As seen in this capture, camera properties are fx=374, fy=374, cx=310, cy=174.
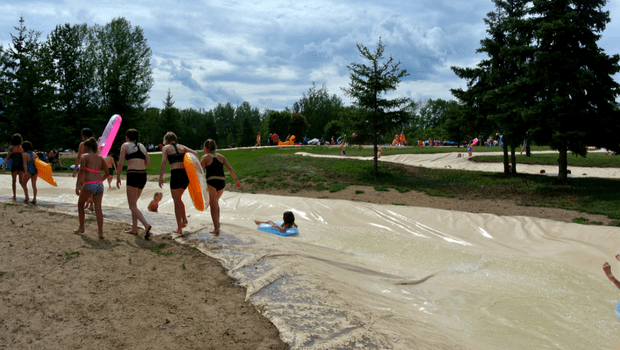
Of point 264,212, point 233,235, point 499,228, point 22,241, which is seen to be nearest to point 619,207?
point 499,228

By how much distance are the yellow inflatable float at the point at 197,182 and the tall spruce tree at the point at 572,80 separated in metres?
15.7

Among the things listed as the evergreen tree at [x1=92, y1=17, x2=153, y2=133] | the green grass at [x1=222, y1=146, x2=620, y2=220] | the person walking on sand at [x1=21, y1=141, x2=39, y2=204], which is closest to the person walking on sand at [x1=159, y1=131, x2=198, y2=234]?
the person walking on sand at [x1=21, y1=141, x2=39, y2=204]

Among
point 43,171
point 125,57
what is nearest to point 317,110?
point 125,57

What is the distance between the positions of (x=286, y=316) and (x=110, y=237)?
14.7 ft

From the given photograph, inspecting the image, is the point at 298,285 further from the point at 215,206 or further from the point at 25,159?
the point at 25,159

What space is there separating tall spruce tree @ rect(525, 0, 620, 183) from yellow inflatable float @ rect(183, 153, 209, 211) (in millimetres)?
15698

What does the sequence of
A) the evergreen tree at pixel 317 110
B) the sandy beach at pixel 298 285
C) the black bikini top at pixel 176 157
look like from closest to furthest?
the sandy beach at pixel 298 285 → the black bikini top at pixel 176 157 → the evergreen tree at pixel 317 110

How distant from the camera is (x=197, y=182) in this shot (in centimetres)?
745

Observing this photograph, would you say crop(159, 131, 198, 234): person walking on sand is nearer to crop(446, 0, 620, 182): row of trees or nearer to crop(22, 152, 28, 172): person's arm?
crop(22, 152, 28, 172): person's arm

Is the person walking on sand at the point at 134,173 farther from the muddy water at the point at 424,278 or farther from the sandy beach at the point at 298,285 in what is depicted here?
the muddy water at the point at 424,278

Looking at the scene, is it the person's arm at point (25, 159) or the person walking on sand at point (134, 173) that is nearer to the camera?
the person walking on sand at point (134, 173)

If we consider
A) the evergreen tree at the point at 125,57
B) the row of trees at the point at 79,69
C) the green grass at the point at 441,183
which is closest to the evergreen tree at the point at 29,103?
the row of trees at the point at 79,69

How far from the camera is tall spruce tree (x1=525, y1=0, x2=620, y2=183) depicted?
16.4 metres

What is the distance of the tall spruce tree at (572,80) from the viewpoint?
16.4 metres
